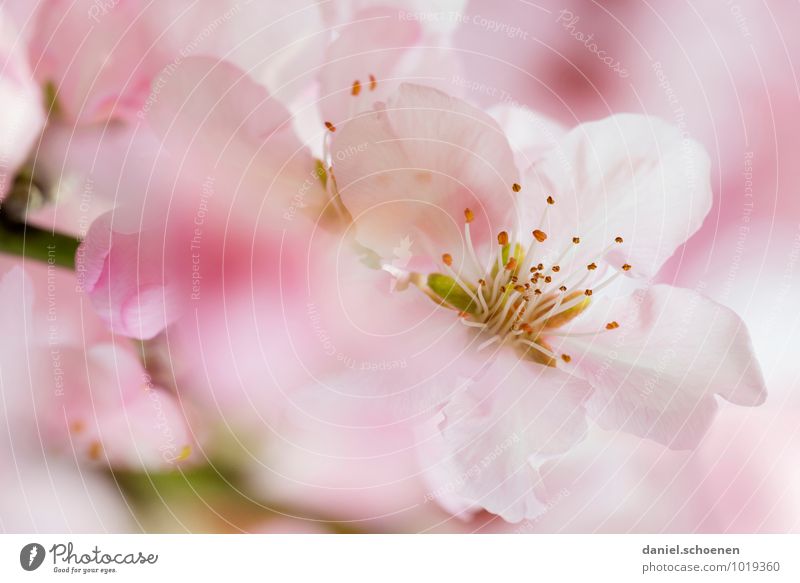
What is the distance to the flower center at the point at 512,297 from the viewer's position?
1.81ft

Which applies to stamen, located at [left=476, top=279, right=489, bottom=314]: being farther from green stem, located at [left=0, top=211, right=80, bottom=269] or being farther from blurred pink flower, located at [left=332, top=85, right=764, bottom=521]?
green stem, located at [left=0, top=211, right=80, bottom=269]

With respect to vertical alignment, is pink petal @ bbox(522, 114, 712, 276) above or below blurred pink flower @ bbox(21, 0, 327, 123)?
below

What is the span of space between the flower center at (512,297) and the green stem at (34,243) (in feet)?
0.94

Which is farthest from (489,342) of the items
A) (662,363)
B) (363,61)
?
(363,61)

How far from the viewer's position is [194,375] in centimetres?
57

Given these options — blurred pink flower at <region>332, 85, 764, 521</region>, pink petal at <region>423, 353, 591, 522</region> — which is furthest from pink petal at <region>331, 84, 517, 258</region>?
pink petal at <region>423, 353, 591, 522</region>

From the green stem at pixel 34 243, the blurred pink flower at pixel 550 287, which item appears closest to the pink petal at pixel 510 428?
the blurred pink flower at pixel 550 287

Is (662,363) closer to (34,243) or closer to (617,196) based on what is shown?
(617,196)

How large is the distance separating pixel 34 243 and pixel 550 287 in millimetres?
423

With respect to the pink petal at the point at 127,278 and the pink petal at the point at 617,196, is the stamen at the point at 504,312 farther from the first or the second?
the pink petal at the point at 127,278

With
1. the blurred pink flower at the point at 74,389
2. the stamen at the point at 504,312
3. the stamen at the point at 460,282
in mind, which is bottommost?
the blurred pink flower at the point at 74,389

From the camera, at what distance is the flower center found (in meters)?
0.55

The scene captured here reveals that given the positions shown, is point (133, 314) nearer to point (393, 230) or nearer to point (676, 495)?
point (393, 230)
